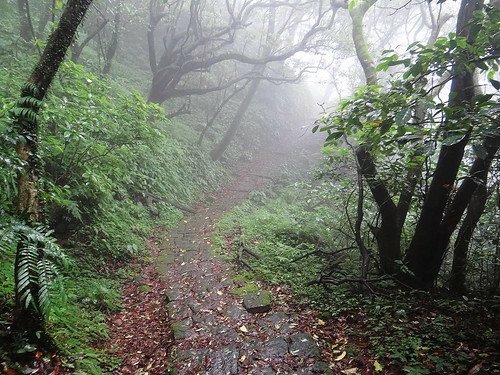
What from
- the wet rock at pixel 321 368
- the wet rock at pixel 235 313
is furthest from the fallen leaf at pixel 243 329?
the wet rock at pixel 321 368

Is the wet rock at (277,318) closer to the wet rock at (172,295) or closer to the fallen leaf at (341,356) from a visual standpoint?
the fallen leaf at (341,356)

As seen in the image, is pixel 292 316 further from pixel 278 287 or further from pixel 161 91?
pixel 161 91

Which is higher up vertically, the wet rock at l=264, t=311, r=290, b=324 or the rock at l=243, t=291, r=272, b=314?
the rock at l=243, t=291, r=272, b=314

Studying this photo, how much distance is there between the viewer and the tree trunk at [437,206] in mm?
4512

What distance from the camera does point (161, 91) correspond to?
13391 millimetres

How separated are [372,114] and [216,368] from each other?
348 cm

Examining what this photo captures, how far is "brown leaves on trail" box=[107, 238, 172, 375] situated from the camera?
13.5 feet

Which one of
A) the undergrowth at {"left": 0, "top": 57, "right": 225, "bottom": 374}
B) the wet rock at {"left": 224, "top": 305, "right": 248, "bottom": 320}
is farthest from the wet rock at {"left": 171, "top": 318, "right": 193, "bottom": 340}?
the undergrowth at {"left": 0, "top": 57, "right": 225, "bottom": 374}

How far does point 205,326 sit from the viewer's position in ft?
15.9

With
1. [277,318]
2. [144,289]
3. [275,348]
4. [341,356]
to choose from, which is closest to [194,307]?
[144,289]

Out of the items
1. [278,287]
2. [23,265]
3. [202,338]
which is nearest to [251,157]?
[278,287]

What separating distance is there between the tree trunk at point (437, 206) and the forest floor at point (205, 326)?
165cm

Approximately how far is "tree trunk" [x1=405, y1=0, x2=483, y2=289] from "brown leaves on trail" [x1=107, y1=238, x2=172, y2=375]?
3.80 metres

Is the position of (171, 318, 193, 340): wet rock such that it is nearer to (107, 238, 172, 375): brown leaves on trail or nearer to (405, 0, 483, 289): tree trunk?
(107, 238, 172, 375): brown leaves on trail
